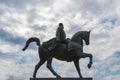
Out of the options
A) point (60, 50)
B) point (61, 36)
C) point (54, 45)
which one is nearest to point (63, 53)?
point (60, 50)

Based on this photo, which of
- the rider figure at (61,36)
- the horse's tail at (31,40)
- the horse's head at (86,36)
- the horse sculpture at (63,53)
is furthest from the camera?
the horse's head at (86,36)

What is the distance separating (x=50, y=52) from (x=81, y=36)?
2141mm

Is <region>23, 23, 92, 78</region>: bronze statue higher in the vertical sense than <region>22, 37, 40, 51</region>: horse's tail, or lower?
lower

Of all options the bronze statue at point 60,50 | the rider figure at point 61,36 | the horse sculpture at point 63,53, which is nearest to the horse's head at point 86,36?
the horse sculpture at point 63,53

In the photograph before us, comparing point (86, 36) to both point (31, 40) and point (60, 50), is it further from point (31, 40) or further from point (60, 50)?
point (31, 40)

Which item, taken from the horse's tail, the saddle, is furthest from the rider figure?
the horse's tail

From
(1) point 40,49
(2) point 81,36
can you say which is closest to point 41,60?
(1) point 40,49

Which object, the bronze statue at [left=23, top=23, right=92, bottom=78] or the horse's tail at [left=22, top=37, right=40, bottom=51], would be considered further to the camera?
the horse's tail at [left=22, top=37, right=40, bottom=51]

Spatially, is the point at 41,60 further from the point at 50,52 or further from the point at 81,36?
the point at 81,36

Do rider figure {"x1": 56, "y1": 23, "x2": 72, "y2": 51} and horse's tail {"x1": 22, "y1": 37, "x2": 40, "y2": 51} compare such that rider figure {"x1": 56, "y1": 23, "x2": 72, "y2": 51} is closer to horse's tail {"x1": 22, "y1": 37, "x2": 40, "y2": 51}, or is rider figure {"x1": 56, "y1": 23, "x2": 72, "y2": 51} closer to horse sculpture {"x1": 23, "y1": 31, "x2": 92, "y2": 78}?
horse sculpture {"x1": 23, "y1": 31, "x2": 92, "y2": 78}

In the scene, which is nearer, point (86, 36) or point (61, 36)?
point (61, 36)

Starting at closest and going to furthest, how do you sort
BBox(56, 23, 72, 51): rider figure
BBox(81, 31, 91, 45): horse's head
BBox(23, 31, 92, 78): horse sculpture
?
BBox(23, 31, 92, 78): horse sculpture
BBox(56, 23, 72, 51): rider figure
BBox(81, 31, 91, 45): horse's head

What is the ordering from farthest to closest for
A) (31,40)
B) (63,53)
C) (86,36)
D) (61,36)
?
(86,36) < (31,40) < (61,36) < (63,53)

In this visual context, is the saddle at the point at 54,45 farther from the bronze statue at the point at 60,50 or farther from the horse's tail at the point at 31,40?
the horse's tail at the point at 31,40
